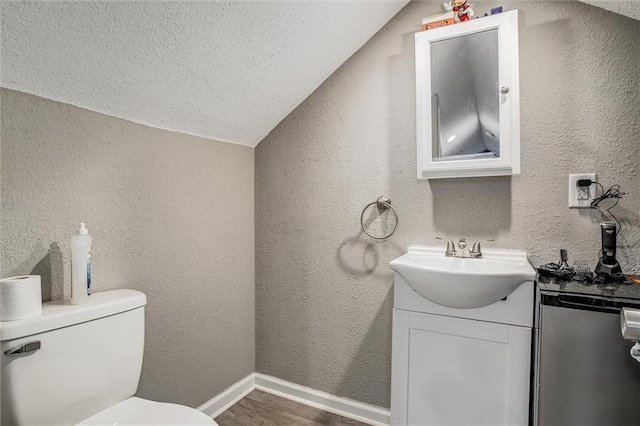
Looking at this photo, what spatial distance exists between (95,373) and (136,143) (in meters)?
0.89

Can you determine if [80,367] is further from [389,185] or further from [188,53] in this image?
[389,185]

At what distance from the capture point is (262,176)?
2086 mm

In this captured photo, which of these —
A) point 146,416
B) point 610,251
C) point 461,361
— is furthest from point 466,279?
point 146,416

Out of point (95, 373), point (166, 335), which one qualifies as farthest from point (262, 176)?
point (95, 373)

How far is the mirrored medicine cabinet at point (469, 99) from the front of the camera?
1361mm

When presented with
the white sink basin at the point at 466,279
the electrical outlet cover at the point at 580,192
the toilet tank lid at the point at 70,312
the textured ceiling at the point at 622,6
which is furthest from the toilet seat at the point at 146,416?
the textured ceiling at the point at 622,6

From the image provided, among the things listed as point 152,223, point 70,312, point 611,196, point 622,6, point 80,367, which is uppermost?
point 622,6

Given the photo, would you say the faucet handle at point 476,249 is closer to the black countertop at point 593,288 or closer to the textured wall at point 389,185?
the textured wall at point 389,185

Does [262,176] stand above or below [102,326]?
above

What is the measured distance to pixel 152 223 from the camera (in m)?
1.51

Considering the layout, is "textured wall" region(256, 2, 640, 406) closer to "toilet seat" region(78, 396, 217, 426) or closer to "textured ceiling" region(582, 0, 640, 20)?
"textured ceiling" region(582, 0, 640, 20)

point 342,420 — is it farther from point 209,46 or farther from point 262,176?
point 209,46

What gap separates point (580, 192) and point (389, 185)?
0.79m

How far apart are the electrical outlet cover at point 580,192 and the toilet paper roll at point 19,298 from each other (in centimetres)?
194
